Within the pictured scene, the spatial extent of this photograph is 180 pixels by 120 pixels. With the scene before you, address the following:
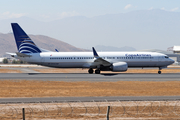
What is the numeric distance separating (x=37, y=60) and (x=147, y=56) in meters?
22.6

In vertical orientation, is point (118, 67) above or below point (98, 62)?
below

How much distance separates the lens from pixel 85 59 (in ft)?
180

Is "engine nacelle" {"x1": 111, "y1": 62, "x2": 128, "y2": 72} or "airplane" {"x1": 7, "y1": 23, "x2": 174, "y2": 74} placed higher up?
"airplane" {"x1": 7, "y1": 23, "x2": 174, "y2": 74}

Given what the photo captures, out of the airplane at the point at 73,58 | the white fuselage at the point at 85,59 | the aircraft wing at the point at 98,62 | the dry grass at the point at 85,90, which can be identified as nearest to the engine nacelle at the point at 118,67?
the airplane at the point at 73,58

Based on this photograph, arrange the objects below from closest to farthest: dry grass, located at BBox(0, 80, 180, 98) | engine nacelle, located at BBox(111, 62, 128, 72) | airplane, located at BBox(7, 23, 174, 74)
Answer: dry grass, located at BBox(0, 80, 180, 98) → engine nacelle, located at BBox(111, 62, 128, 72) → airplane, located at BBox(7, 23, 174, 74)

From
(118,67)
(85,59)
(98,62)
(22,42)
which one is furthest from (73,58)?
(22,42)

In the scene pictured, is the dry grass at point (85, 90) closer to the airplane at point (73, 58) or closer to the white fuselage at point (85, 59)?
the airplane at point (73, 58)

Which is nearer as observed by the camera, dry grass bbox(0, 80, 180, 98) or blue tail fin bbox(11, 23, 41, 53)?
dry grass bbox(0, 80, 180, 98)

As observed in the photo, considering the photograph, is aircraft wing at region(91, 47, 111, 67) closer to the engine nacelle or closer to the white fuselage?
the white fuselage

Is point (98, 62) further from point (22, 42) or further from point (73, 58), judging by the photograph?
point (22, 42)

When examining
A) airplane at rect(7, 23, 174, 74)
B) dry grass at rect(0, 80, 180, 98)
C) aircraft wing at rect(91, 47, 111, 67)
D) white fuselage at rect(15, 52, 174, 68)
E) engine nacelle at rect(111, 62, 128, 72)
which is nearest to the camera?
dry grass at rect(0, 80, 180, 98)

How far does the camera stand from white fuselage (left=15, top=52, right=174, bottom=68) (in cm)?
5388

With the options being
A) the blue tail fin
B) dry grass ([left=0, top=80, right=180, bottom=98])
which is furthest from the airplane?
dry grass ([left=0, top=80, right=180, bottom=98])

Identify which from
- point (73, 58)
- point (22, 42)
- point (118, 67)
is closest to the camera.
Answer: point (118, 67)
